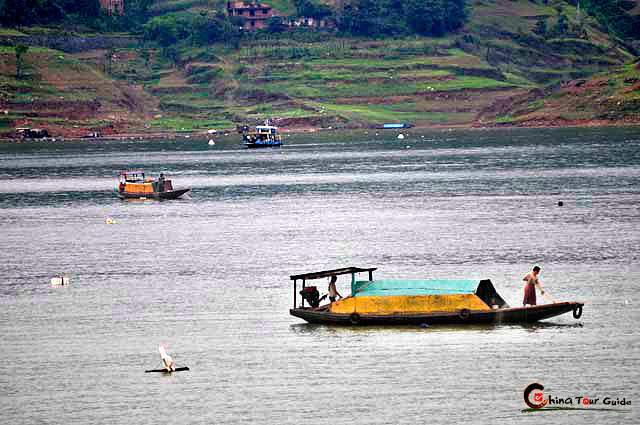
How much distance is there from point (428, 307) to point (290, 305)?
9851 millimetres

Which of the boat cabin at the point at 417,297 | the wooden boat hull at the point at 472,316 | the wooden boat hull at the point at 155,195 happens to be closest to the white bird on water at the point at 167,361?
the wooden boat hull at the point at 472,316

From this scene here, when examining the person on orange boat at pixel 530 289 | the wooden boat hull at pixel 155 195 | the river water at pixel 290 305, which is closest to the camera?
the river water at pixel 290 305

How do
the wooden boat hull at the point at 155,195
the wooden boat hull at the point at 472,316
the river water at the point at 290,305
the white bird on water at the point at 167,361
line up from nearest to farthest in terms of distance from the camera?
the river water at the point at 290,305
the white bird on water at the point at 167,361
the wooden boat hull at the point at 472,316
the wooden boat hull at the point at 155,195

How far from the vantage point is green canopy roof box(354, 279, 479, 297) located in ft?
175

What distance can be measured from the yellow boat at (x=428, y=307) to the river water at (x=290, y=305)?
2.07 feet

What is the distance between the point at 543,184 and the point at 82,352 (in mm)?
90637

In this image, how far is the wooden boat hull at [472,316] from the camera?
172ft

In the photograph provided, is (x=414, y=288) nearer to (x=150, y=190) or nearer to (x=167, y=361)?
(x=167, y=361)

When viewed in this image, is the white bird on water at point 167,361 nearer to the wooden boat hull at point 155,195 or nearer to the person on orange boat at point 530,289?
the person on orange boat at point 530,289

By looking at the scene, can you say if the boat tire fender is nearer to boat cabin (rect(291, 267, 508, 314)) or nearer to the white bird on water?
boat cabin (rect(291, 267, 508, 314))

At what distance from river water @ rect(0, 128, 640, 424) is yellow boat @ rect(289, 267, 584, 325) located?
24.9 inches

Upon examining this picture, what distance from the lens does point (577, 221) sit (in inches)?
3730

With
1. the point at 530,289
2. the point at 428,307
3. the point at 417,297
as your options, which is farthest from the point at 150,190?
the point at 530,289

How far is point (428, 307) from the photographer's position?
52938 mm
